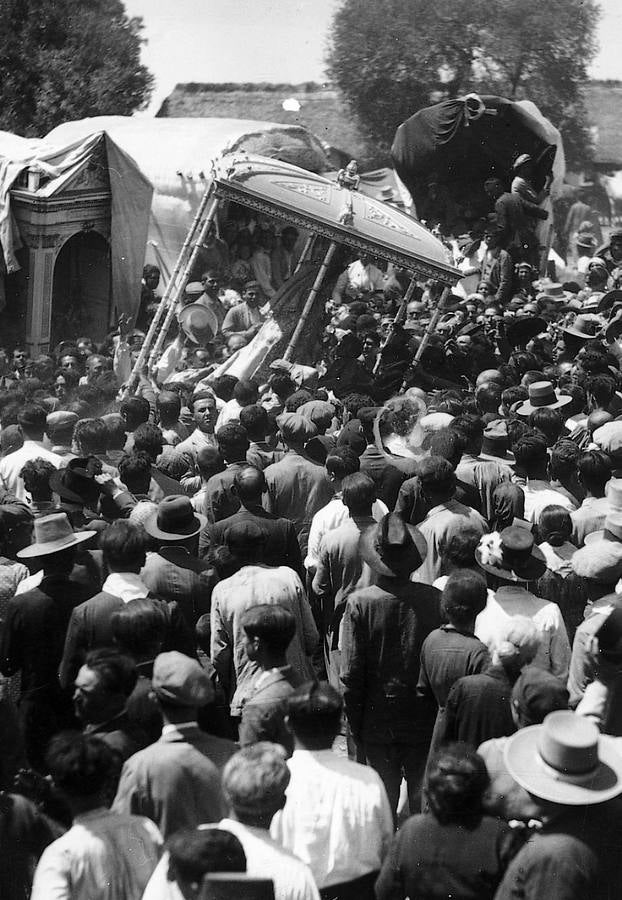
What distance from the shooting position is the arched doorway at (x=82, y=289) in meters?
15.6

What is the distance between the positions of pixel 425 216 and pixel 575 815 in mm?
20265

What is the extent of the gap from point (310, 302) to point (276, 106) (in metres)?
25.3

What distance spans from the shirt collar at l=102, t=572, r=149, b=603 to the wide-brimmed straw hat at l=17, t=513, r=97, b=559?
9.3 inches

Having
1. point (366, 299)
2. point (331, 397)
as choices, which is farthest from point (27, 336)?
point (331, 397)

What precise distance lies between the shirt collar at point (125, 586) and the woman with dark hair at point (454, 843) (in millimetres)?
1932

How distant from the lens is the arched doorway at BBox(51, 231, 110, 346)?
15.6m

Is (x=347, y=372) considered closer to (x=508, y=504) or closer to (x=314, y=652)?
(x=508, y=504)

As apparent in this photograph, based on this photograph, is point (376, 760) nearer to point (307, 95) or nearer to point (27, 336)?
point (27, 336)

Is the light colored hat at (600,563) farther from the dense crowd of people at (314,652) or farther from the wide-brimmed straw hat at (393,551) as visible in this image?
the wide-brimmed straw hat at (393,551)

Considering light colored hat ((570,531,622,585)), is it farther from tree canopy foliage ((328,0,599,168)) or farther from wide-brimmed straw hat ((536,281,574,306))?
tree canopy foliage ((328,0,599,168))

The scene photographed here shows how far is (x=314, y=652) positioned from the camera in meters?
5.47

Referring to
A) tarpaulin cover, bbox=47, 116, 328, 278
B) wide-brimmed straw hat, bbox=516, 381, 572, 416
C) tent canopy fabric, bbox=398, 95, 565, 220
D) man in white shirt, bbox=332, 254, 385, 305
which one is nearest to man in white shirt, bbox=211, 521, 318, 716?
wide-brimmed straw hat, bbox=516, 381, 572, 416

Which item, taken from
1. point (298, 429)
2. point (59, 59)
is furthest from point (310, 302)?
point (59, 59)

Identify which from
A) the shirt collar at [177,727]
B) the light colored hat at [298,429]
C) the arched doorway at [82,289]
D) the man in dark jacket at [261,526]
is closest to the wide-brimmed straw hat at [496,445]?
the light colored hat at [298,429]
